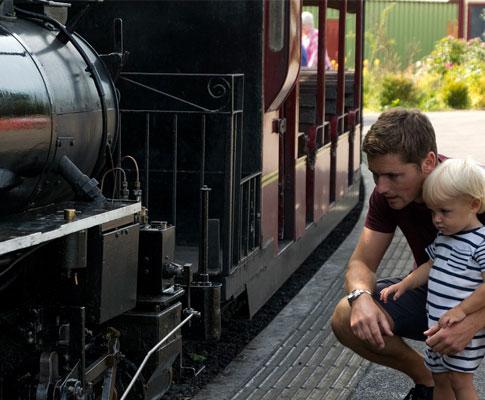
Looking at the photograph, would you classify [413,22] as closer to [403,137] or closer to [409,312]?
[409,312]

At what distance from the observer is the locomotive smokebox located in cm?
397

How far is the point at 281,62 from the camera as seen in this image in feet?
22.3

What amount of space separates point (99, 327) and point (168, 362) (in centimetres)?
44

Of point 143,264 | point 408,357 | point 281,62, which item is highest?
point 281,62

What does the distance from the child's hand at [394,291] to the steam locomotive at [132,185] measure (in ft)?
2.93

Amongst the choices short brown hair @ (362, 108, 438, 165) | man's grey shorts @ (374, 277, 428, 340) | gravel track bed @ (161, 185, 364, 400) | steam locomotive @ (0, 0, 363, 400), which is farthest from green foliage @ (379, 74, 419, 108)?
short brown hair @ (362, 108, 438, 165)

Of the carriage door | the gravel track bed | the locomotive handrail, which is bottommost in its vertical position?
the gravel track bed

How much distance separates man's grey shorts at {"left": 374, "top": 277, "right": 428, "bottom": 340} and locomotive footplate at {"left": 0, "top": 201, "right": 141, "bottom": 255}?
1094 mm

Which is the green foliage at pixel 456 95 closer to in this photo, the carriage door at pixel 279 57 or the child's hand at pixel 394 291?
the carriage door at pixel 279 57

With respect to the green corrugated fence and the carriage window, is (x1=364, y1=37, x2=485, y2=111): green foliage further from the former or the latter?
the carriage window

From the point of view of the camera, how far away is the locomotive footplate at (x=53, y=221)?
12.1ft

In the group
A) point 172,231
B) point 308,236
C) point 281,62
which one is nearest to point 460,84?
point 308,236

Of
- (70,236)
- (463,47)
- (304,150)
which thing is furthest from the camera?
(463,47)

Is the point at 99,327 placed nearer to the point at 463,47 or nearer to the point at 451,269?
the point at 451,269
